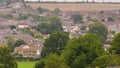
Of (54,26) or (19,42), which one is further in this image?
(54,26)

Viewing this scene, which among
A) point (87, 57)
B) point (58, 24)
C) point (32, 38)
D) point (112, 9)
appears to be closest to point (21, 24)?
point (58, 24)

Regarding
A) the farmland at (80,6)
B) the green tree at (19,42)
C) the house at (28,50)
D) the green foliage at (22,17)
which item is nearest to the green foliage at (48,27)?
the green tree at (19,42)

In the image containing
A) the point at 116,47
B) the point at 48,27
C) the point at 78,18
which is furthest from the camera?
the point at 78,18

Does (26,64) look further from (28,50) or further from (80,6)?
(80,6)

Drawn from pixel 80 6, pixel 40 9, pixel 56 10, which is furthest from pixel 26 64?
pixel 80 6

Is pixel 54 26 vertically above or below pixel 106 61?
below

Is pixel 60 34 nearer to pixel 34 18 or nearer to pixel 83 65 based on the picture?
pixel 83 65

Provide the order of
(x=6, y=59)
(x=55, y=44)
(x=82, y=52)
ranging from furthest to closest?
(x=55, y=44), (x=82, y=52), (x=6, y=59)

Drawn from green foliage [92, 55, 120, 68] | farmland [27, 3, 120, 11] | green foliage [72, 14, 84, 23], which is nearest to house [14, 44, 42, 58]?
green foliage [92, 55, 120, 68]
